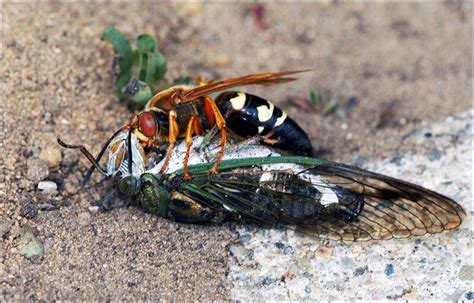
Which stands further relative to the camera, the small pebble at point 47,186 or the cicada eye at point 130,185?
the small pebble at point 47,186

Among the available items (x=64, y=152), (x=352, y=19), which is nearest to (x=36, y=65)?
(x=64, y=152)

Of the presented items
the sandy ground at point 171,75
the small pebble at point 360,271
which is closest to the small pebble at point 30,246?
the sandy ground at point 171,75

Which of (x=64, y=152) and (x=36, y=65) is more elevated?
(x=36, y=65)

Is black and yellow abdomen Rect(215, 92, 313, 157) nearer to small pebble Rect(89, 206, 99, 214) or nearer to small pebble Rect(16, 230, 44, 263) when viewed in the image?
small pebble Rect(89, 206, 99, 214)

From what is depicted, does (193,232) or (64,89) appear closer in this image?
(193,232)

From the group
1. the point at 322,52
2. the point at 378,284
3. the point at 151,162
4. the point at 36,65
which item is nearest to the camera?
the point at 378,284

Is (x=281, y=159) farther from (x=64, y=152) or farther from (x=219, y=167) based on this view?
(x=64, y=152)

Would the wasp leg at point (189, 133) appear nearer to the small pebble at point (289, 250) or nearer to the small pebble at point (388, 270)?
the small pebble at point (289, 250)

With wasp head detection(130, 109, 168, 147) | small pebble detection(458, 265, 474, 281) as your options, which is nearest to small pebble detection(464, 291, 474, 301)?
small pebble detection(458, 265, 474, 281)
